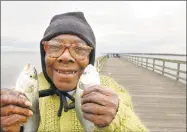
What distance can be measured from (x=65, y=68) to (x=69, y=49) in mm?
122

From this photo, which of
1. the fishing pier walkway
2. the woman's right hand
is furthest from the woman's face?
the fishing pier walkway

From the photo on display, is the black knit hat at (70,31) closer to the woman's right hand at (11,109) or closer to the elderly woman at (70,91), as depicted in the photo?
the elderly woman at (70,91)

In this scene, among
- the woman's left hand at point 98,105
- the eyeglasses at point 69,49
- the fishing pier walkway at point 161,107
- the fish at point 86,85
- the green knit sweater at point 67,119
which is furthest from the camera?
the fishing pier walkway at point 161,107

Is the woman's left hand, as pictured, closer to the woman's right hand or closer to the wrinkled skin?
the wrinkled skin

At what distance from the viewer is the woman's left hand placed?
1.39 m

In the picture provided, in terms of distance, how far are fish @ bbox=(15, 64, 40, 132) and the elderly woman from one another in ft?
0.56

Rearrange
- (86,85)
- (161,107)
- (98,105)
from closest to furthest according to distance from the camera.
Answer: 1. (98,105)
2. (86,85)
3. (161,107)

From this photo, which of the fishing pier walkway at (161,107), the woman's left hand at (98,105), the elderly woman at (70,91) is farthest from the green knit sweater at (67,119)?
the fishing pier walkway at (161,107)

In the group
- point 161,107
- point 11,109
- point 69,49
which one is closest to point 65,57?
point 69,49

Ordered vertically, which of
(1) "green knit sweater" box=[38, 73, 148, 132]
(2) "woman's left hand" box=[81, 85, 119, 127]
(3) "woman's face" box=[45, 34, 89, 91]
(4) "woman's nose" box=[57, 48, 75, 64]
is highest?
(4) "woman's nose" box=[57, 48, 75, 64]

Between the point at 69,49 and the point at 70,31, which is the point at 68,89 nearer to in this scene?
the point at 69,49

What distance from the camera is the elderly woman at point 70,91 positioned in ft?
4.63

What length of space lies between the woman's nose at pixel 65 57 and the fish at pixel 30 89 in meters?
0.17

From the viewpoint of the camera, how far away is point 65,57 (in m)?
1.69
